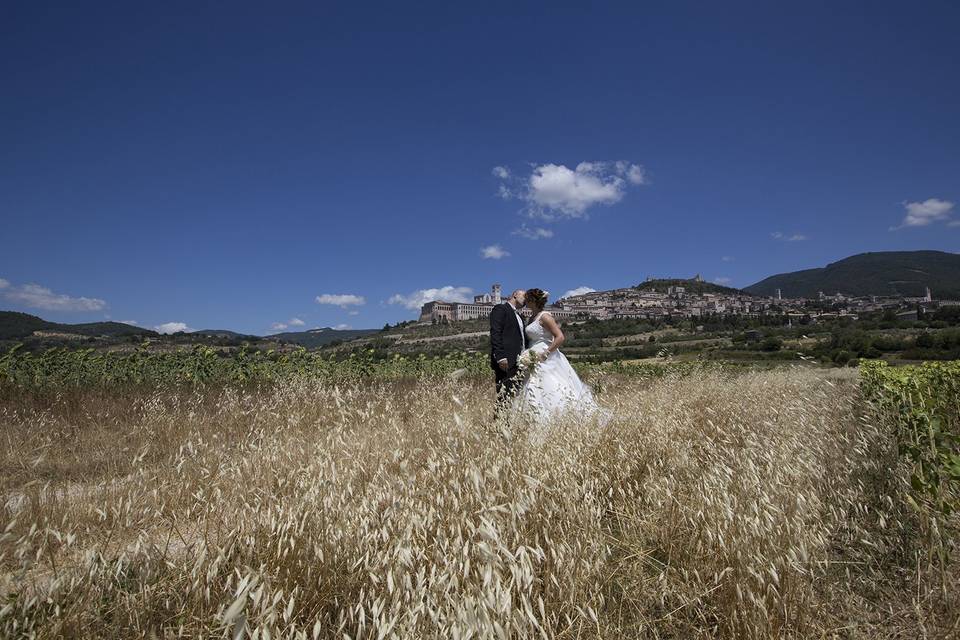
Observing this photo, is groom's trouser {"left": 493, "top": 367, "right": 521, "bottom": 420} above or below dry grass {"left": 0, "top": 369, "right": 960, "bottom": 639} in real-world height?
above

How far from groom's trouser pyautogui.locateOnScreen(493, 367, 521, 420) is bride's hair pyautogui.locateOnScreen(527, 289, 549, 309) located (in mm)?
1033

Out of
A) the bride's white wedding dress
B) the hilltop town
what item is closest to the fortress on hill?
the hilltop town

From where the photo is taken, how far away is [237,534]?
5.87 feet

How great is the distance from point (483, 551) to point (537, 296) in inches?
200

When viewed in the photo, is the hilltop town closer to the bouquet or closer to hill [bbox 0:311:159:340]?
hill [bbox 0:311:159:340]

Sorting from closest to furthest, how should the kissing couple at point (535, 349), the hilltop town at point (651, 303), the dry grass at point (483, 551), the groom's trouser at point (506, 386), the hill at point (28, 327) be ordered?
the dry grass at point (483, 551) → the groom's trouser at point (506, 386) → the kissing couple at point (535, 349) → the hill at point (28, 327) → the hilltop town at point (651, 303)

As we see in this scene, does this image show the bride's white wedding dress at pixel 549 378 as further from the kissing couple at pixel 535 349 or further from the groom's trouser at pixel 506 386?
the groom's trouser at pixel 506 386

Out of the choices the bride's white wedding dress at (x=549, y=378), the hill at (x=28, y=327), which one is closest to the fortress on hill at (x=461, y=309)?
the hill at (x=28, y=327)

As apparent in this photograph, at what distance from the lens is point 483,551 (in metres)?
1.42

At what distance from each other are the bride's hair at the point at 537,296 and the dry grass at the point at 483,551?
309cm

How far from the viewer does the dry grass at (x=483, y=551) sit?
1337 millimetres

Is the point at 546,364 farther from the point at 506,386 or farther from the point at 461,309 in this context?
the point at 461,309

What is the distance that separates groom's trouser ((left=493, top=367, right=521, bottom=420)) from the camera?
4673 mm

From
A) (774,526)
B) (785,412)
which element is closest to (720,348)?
(785,412)
